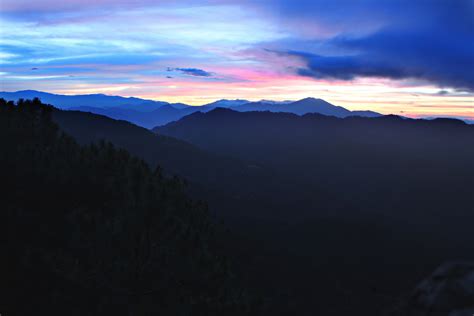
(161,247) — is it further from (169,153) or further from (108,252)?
(169,153)

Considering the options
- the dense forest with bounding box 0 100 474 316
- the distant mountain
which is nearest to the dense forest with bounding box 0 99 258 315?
the dense forest with bounding box 0 100 474 316

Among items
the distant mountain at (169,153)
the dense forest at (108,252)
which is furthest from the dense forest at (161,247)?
the distant mountain at (169,153)

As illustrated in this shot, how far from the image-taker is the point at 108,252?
81.0ft

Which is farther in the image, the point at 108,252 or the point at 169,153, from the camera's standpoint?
the point at 169,153

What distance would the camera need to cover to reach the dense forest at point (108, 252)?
20.3 metres

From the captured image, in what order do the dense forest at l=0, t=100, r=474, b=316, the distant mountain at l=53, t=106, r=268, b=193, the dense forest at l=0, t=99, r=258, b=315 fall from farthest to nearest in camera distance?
the distant mountain at l=53, t=106, r=268, b=193 < the dense forest at l=0, t=100, r=474, b=316 < the dense forest at l=0, t=99, r=258, b=315

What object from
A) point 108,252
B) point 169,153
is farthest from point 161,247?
point 169,153

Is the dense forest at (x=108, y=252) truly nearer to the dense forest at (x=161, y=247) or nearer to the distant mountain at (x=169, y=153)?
the dense forest at (x=161, y=247)

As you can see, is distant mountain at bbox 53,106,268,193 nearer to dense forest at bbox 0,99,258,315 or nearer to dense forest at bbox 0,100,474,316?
dense forest at bbox 0,100,474,316

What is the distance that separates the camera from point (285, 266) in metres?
76.6

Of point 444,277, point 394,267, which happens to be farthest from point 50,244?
point 394,267

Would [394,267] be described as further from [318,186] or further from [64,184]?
[318,186]

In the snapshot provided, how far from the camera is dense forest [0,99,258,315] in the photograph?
799 inches

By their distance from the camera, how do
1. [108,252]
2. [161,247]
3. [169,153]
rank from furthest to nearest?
[169,153], [161,247], [108,252]
